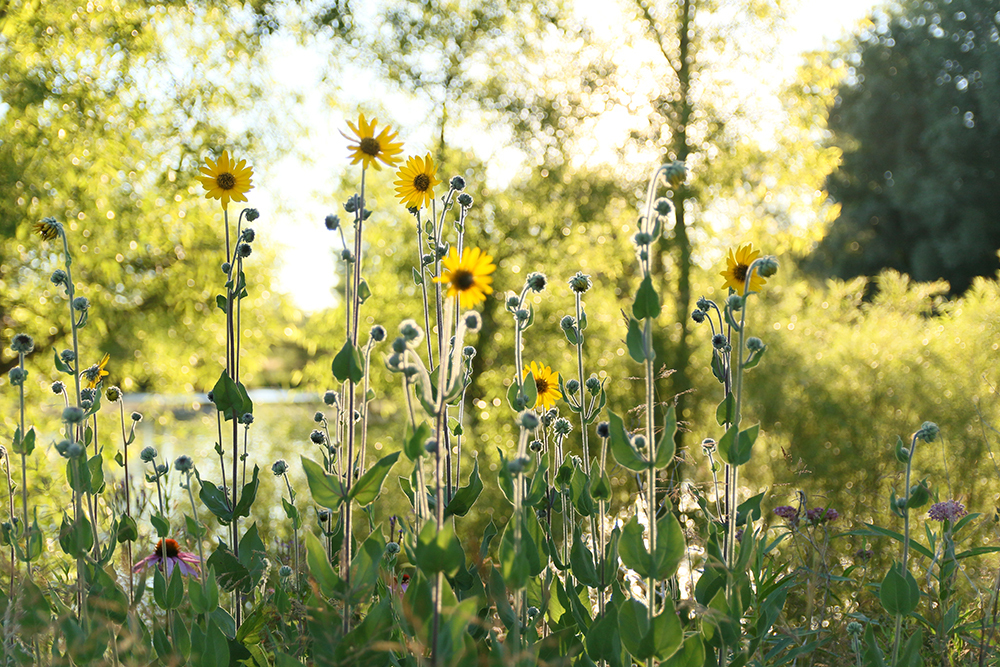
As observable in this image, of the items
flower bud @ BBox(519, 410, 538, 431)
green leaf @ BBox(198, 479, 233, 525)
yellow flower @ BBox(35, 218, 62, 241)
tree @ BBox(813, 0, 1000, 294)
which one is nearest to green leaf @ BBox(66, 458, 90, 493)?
green leaf @ BBox(198, 479, 233, 525)

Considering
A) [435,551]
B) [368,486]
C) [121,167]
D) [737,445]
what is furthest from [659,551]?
[121,167]

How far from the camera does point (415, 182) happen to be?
1476 millimetres

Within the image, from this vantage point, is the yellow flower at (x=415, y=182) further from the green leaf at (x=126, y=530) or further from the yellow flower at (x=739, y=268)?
the green leaf at (x=126, y=530)

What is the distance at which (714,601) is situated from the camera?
1.19 m

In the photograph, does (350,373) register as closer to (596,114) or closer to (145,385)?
(596,114)

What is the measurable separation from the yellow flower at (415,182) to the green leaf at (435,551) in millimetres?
719

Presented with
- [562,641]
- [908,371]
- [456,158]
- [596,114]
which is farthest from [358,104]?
[562,641]

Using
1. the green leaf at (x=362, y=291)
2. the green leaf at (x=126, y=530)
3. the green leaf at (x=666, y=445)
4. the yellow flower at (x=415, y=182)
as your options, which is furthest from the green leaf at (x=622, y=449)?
the green leaf at (x=126, y=530)

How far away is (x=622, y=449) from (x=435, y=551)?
0.31 meters

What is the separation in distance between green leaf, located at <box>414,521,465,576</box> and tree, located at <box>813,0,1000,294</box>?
51.1ft

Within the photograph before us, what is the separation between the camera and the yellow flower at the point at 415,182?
1.45m

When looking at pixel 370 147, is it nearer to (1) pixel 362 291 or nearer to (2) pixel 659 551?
(1) pixel 362 291

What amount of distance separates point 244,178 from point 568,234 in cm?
438

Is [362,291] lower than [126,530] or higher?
higher
